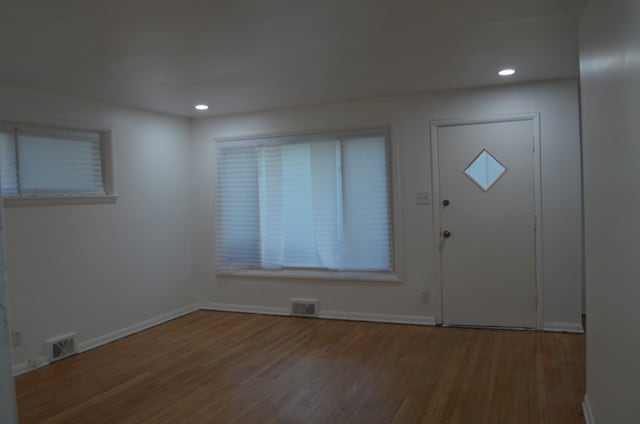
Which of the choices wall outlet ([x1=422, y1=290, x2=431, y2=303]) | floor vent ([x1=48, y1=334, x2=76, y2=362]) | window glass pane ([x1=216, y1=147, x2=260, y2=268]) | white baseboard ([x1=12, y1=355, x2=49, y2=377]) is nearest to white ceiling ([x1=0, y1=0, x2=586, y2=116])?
window glass pane ([x1=216, y1=147, x2=260, y2=268])

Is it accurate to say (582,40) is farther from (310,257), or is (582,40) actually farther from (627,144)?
(310,257)

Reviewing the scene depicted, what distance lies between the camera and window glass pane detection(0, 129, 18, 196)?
3.81 m

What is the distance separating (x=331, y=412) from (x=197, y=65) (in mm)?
2662

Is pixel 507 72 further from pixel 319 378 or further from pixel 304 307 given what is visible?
pixel 304 307

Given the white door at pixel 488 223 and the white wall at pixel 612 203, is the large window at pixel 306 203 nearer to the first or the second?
the white door at pixel 488 223

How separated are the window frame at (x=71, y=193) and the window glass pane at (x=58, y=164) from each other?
40 mm

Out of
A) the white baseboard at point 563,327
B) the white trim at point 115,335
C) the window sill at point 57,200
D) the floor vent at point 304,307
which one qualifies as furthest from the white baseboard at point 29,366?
the white baseboard at point 563,327

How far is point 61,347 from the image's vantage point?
4.14 m

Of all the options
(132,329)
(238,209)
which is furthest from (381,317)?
(132,329)

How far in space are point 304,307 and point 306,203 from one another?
119 cm

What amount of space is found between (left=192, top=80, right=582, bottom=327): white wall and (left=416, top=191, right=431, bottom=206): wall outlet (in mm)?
52

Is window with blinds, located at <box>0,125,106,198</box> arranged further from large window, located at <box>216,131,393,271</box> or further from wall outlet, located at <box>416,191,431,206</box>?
wall outlet, located at <box>416,191,431,206</box>

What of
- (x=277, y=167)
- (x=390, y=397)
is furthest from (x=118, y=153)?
(x=390, y=397)

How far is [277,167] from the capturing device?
5.46 m
